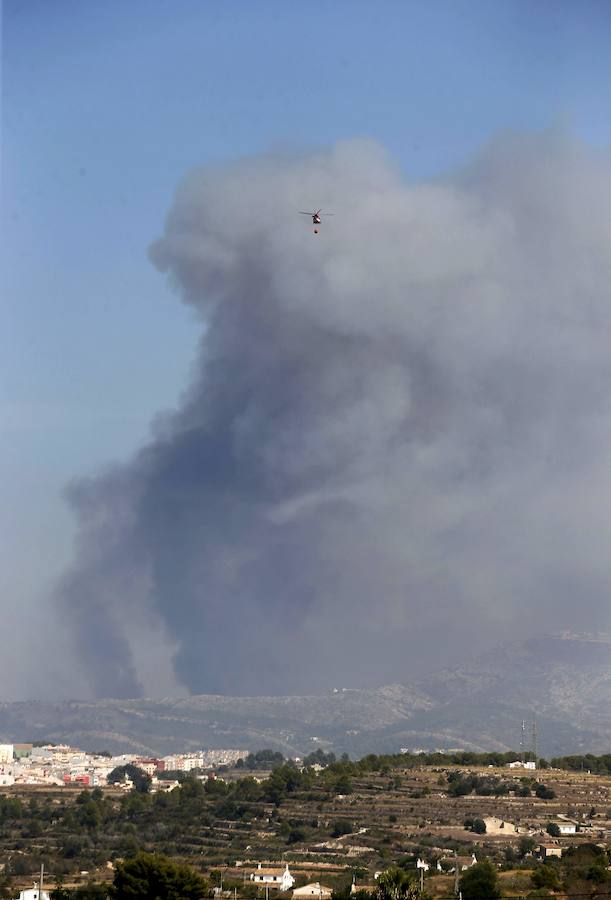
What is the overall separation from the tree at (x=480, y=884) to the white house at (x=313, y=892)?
5097 millimetres

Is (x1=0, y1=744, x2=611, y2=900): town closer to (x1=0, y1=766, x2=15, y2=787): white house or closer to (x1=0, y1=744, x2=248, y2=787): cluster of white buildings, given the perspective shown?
Answer: (x1=0, y1=766, x2=15, y2=787): white house

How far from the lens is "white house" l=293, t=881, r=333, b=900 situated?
52594 mm

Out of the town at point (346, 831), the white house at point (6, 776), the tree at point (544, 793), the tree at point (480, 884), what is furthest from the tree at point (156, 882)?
the white house at point (6, 776)

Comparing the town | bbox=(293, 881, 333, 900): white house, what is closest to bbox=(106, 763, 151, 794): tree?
the town

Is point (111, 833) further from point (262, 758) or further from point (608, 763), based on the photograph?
point (262, 758)

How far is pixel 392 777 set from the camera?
85562 millimetres

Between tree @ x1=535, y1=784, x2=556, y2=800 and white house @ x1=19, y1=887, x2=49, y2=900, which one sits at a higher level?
tree @ x1=535, y1=784, x2=556, y2=800

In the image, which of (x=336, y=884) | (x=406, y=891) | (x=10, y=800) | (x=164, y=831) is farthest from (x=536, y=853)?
(x=10, y=800)

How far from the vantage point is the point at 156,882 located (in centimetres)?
4503

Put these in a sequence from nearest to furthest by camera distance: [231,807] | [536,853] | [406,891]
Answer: [406,891] → [536,853] → [231,807]

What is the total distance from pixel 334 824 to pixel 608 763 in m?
25.9

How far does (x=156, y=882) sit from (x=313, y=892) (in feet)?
35.4

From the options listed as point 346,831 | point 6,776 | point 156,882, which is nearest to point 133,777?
point 6,776

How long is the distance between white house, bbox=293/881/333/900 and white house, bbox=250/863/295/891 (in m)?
0.93
